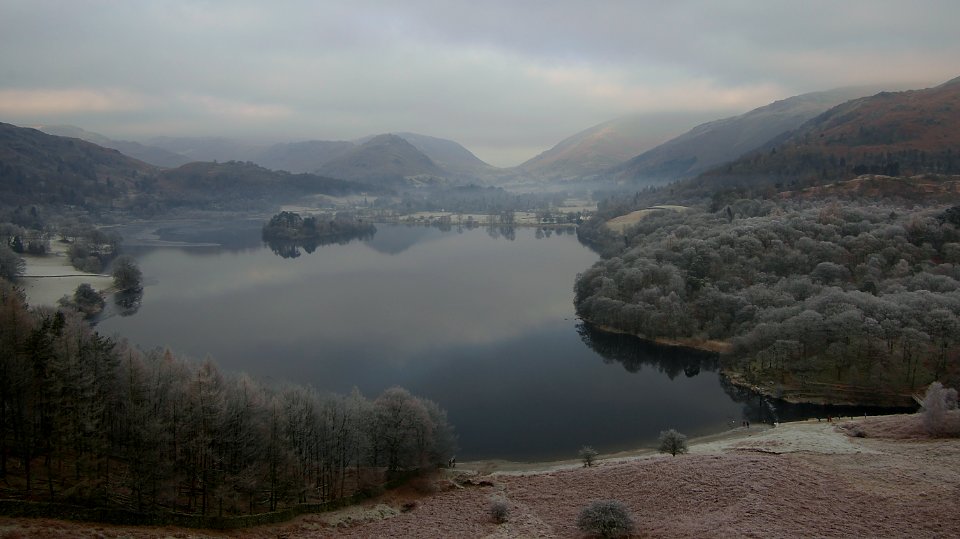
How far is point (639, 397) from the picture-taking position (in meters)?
36.0

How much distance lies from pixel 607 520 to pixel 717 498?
4.05 meters

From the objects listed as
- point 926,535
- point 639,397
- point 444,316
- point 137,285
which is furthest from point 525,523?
point 137,285

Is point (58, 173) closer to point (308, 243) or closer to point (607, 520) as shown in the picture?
point (308, 243)

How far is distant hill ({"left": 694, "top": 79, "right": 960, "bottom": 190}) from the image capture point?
96375 millimetres

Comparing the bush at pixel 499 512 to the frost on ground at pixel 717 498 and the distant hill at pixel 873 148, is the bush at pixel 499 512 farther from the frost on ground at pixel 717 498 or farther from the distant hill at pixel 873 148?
the distant hill at pixel 873 148

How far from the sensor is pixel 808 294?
147ft

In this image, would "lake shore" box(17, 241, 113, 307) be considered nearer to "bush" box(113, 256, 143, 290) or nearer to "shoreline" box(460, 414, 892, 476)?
"bush" box(113, 256, 143, 290)

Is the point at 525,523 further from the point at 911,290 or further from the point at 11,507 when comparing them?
the point at 911,290

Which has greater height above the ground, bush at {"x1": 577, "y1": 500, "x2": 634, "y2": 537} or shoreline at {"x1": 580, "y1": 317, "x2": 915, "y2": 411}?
bush at {"x1": 577, "y1": 500, "x2": 634, "y2": 537}

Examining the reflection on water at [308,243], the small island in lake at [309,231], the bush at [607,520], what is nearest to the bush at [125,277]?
the reflection on water at [308,243]

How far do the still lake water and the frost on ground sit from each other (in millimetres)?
7143

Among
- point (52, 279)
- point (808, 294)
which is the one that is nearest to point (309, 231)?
point (52, 279)

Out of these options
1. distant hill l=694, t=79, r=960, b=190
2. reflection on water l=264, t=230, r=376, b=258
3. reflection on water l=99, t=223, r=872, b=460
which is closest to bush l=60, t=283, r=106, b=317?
reflection on water l=99, t=223, r=872, b=460

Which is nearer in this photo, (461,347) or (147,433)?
(147,433)
